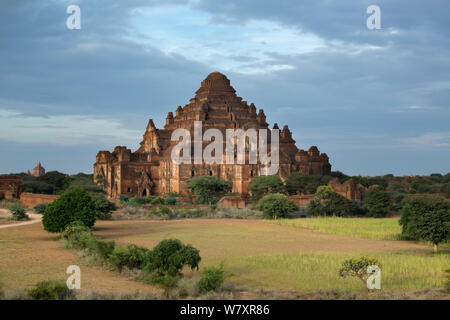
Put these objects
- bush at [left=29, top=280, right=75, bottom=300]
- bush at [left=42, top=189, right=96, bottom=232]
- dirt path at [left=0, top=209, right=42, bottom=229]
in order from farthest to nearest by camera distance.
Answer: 1. dirt path at [left=0, top=209, right=42, bottom=229]
2. bush at [left=42, top=189, right=96, bottom=232]
3. bush at [left=29, top=280, right=75, bottom=300]

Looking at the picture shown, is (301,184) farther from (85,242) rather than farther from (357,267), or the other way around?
(357,267)

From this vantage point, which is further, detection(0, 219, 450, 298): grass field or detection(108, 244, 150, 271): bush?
detection(108, 244, 150, 271): bush

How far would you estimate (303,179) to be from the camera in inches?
2606

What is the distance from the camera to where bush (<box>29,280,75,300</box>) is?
16281 millimetres

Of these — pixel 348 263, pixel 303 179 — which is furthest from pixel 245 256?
pixel 303 179

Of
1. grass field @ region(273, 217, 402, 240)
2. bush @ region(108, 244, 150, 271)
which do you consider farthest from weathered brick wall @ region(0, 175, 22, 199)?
bush @ region(108, 244, 150, 271)

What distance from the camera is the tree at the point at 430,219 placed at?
100ft

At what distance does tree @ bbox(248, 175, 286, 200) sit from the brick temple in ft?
17.2

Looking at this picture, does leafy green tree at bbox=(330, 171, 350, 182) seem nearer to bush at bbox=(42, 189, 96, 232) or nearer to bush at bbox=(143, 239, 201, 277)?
bush at bbox=(42, 189, 96, 232)

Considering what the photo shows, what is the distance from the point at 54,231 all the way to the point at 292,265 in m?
16.5

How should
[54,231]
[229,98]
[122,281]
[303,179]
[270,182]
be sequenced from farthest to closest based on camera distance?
[229,98] < [303,179] < [270,182] < [54,231] < [122,281]

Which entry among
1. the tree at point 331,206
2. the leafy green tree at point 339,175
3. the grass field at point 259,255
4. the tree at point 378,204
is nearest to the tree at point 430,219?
the grass field at point 259,255
